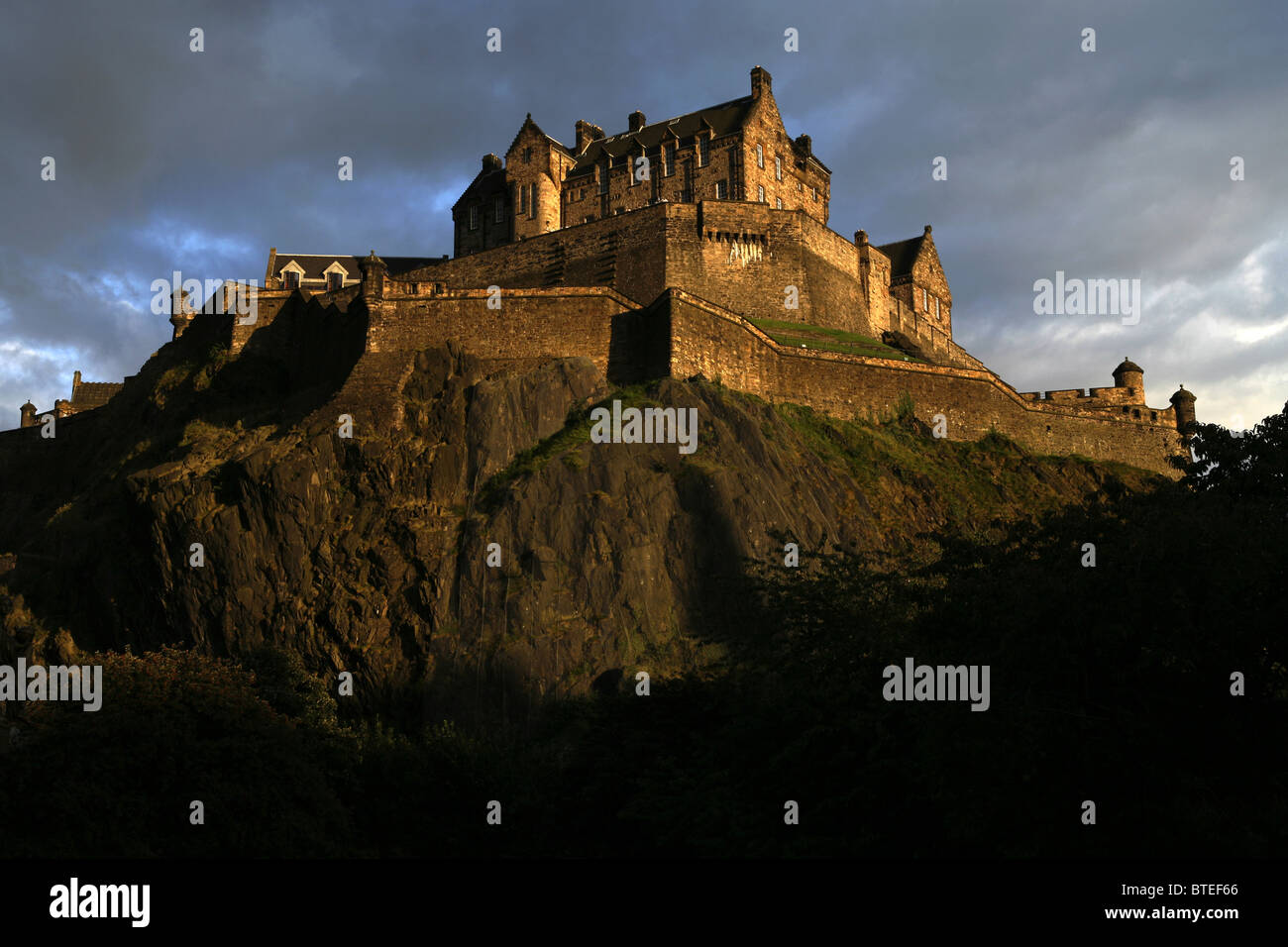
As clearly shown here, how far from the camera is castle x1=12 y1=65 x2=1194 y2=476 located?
4803 cm

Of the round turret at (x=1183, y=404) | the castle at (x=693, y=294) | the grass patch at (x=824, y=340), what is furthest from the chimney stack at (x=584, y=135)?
the round turret at (x=1183, y=404)

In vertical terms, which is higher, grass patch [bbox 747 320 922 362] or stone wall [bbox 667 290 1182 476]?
grass patch [bbox 747 320 922 362]

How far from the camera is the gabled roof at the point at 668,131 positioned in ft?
218

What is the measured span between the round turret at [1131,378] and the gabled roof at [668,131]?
25.9 m

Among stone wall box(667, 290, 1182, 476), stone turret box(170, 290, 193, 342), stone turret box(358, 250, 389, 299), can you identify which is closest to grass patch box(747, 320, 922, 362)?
stone wall box(667, 290, 1182, 476)

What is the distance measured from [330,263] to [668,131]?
2080 centimetres

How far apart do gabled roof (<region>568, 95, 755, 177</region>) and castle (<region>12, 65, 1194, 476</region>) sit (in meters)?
0.16

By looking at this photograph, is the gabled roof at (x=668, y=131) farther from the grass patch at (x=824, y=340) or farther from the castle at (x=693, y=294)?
the grass patch at (x=824, y=340)

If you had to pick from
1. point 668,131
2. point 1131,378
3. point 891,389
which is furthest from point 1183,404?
point 668,131

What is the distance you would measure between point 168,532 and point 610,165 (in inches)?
1393

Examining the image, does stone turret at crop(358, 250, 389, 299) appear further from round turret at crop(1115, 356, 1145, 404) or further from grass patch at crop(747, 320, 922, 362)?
round turret at crop(1115, 356, 1145, 404)

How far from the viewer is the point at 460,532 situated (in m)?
40.7
